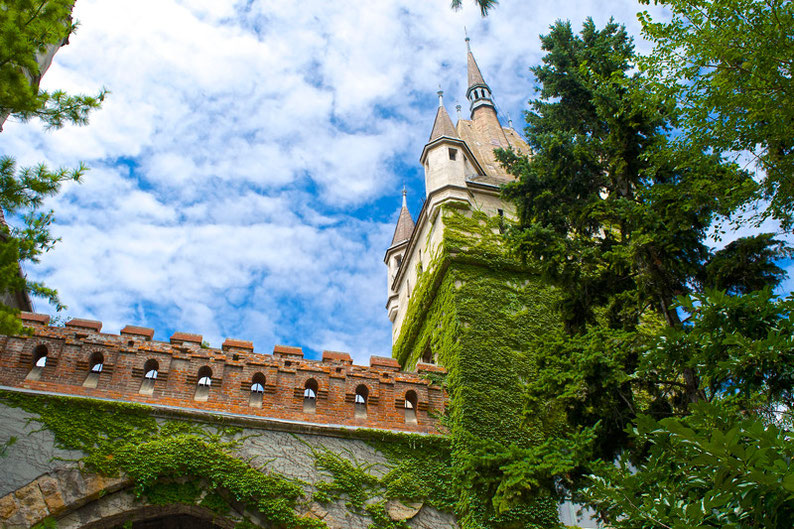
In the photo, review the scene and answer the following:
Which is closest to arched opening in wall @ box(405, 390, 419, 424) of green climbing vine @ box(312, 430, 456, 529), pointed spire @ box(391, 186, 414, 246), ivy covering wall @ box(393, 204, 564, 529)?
green climbing vine @ box(312, 430, 456, 529)

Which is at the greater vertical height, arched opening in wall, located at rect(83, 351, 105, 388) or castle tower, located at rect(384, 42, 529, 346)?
castle tower, located at rect(384, 42, 529, 346)

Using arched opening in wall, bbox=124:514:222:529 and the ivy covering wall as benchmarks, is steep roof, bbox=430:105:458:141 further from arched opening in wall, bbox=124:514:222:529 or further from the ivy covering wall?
arched opening in wall, bbox=124:514:222:529

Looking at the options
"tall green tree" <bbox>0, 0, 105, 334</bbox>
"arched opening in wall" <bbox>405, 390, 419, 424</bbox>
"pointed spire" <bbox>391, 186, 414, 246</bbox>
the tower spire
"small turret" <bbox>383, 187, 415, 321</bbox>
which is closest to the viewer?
"tall green tree" <bbox>0, 0, 105, 334</bbox>

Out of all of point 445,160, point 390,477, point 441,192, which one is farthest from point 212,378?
point 445,160

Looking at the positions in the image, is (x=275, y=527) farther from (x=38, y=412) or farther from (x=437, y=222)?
(x=437, y=222)

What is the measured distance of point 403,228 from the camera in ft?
79.2

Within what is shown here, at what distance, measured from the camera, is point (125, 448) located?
343 inches

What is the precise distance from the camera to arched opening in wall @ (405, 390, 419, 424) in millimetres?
10680

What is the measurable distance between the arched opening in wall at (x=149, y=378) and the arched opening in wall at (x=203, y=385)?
66cm

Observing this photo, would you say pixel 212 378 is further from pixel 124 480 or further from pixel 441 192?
pixel 441 192

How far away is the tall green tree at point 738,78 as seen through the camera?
23.4 ft

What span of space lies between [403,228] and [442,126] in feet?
23.5

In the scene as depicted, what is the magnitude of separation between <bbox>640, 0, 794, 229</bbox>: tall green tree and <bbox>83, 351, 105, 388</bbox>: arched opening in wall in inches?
360

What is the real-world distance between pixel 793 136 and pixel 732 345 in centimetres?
302
